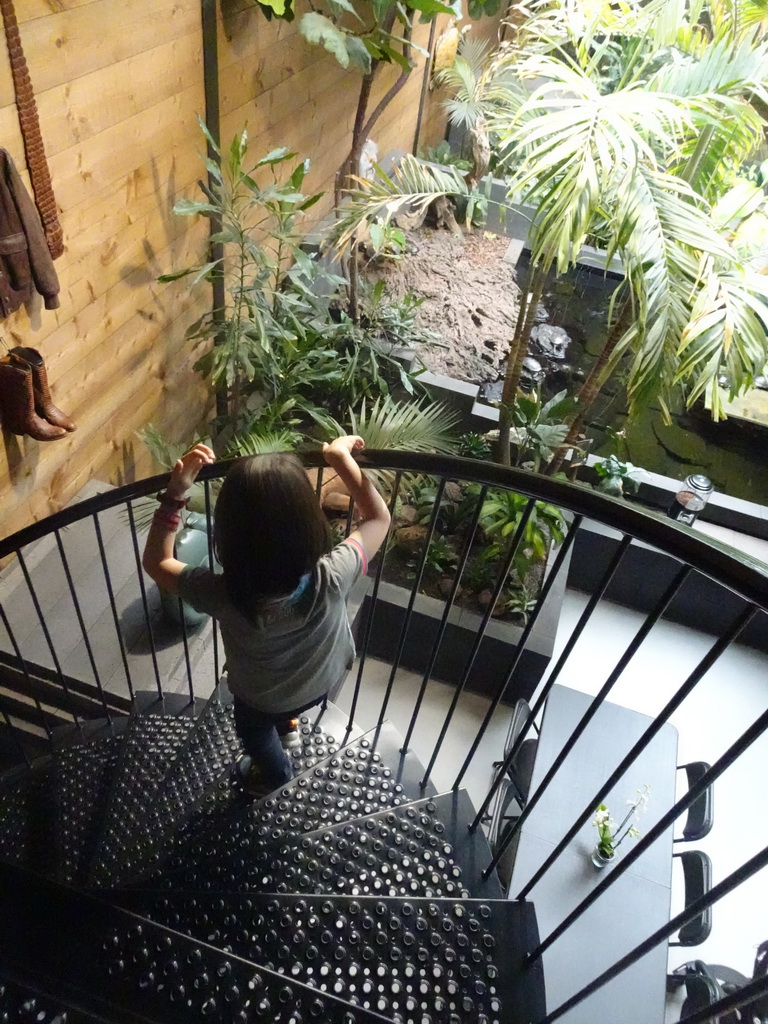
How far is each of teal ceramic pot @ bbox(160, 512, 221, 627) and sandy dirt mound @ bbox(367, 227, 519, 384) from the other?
2.14 m

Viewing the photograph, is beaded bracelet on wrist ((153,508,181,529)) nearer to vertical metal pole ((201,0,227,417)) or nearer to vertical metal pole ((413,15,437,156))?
vertical metal pole ((201,0,227,417))

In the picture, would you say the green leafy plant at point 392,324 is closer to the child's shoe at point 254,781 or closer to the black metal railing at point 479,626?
the black metal railing at point 479,626

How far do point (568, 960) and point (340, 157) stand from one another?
434cm

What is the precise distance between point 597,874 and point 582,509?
1.55m

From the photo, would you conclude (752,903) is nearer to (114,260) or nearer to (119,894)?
(119,894)

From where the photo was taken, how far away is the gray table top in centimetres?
186

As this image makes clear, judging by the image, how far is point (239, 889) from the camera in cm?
147

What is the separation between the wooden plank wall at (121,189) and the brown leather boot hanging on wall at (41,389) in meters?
0.07

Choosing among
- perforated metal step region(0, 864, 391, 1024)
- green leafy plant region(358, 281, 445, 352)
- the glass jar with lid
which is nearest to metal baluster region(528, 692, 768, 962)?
perforated metal step region(0, 864, 391, 1024)

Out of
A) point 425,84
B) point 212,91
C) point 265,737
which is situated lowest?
point 265,737

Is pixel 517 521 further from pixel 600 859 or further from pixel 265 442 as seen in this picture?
pixel 600 859

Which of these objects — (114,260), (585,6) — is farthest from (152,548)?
(585,6)

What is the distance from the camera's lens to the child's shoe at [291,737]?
1.81 m

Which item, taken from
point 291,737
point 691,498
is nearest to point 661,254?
→ point 291,737
